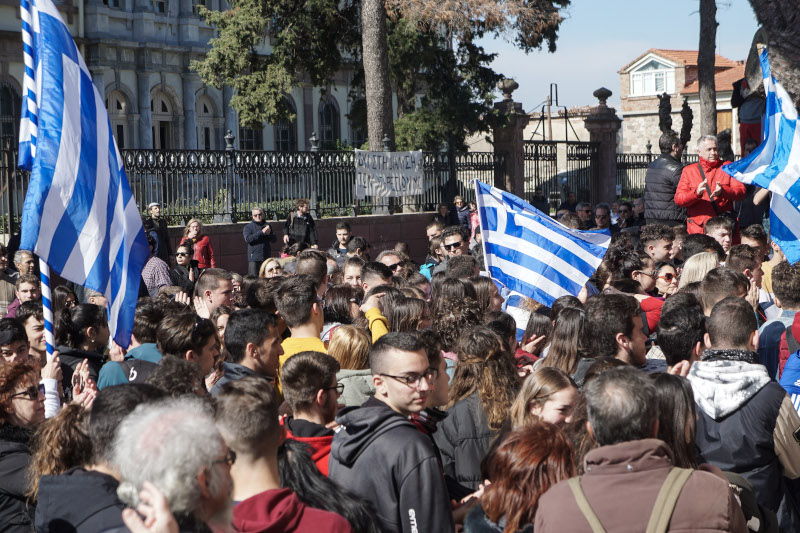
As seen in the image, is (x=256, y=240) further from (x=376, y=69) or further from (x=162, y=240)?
(x=376, y=69)

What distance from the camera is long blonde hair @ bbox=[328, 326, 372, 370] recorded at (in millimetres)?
5457

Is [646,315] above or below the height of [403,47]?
below

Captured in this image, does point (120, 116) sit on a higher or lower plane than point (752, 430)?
higher

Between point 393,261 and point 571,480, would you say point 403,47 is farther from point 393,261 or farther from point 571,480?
point 571,480

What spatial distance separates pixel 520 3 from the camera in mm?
23016

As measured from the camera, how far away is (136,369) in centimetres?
563

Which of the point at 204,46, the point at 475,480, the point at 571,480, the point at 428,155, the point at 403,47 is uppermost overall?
the point at 204,46

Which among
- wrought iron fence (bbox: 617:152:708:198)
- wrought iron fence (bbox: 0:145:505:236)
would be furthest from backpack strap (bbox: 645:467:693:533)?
wrought iron fence (bbox: 617:152:708:198)

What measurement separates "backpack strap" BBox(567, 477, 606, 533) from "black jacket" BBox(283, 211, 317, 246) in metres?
13.5

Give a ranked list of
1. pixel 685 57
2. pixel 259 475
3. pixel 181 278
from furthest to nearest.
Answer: pixel 685 57, pixel 181 278, pixel 259 475

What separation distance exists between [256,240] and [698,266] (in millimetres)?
9760

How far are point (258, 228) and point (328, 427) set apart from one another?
12182 millimetres

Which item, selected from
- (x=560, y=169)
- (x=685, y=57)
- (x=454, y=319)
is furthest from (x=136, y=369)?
(x=685, y=57)

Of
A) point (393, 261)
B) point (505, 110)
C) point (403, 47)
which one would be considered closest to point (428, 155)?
point (505, 110)
